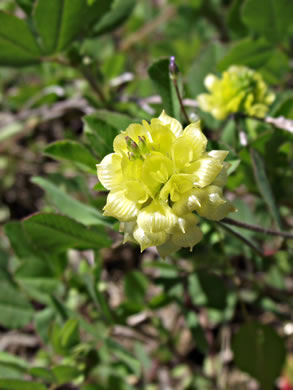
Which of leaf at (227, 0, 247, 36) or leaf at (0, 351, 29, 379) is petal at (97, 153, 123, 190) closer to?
leaf at (0, 351, 29, 379)

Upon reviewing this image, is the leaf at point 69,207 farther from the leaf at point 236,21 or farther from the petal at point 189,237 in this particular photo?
the leaf at point 236,21

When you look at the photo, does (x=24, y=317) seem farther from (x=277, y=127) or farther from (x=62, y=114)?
(x=277, y=127)

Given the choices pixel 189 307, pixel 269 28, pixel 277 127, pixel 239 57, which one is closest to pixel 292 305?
pixel 189 307

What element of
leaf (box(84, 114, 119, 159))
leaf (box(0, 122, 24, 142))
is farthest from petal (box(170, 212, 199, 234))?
leaf (box(0, 122, 24, 142))

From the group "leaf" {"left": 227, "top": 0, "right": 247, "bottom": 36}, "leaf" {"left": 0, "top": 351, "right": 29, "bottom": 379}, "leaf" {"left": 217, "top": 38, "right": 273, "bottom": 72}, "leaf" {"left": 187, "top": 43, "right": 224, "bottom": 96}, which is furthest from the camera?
"leaf" {"left": 227, "top": 0, "right": 247, "bottom": 36}

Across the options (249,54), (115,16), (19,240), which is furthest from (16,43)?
(249,54)

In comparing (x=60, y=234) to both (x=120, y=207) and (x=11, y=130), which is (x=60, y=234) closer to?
(x=120, y=207)
